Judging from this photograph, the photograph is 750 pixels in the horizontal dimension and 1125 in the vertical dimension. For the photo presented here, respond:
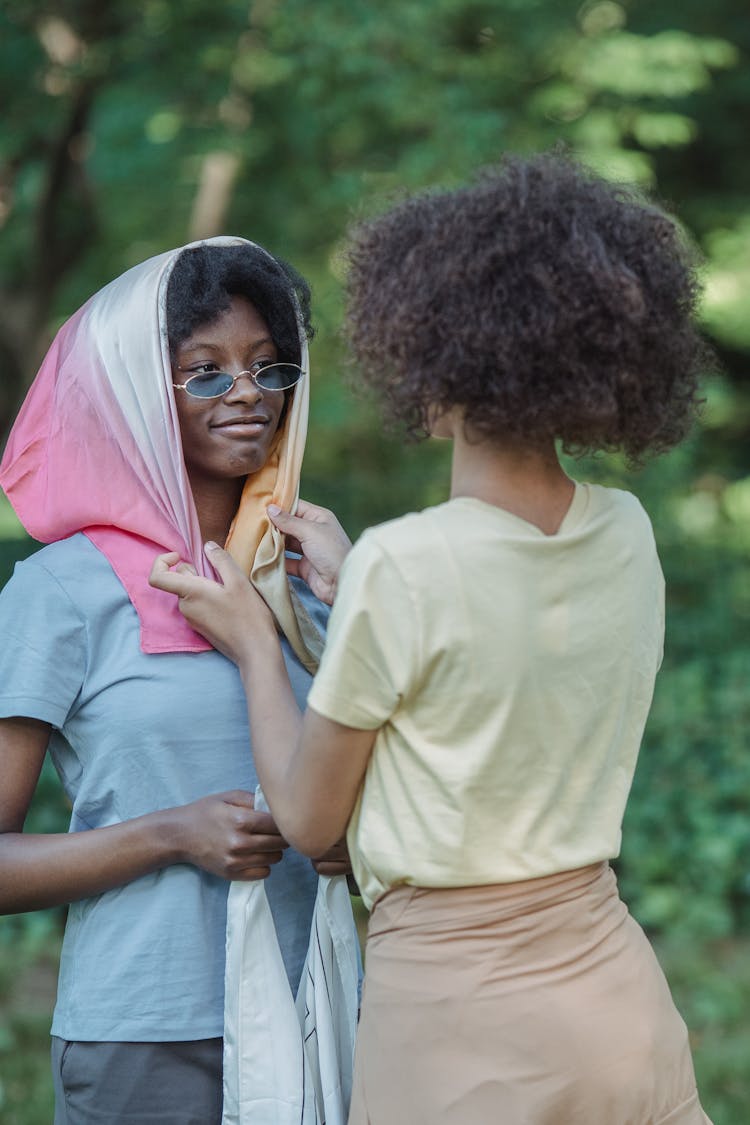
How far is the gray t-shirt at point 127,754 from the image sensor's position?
6.56 feet

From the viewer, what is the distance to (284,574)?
216 centimetres

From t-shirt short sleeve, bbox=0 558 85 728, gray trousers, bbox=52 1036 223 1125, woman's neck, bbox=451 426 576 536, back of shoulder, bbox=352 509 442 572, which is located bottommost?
gray trousers, bbox=52 1036 223 1125

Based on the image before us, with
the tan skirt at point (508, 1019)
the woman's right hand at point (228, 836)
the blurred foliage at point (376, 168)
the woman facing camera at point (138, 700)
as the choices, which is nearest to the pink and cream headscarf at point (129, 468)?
the woman facing camera at point (138, 700)

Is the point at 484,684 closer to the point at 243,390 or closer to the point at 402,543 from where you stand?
the point at 402,543

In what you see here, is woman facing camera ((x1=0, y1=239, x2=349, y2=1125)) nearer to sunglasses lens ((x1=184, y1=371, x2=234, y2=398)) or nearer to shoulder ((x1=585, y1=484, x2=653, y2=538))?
sunglasses lens ((x1=184, y1=371, x2=234, y2=398))

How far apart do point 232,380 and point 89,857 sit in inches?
31.2

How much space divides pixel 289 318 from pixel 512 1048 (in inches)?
49.2

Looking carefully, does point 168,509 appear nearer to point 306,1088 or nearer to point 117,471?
point 117,471

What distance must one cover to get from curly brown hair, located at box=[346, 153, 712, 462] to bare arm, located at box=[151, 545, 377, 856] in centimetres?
41

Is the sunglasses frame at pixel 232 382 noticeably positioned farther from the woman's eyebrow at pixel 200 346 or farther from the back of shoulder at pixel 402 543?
the back of shoulder at pixel 402 543

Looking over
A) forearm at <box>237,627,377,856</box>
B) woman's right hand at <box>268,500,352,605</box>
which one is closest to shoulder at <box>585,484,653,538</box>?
forearm at <box>237,627,377,856</box>

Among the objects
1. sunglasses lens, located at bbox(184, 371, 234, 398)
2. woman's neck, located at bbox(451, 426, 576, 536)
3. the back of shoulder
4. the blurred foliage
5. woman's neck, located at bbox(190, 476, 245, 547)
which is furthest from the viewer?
the blurred foliage

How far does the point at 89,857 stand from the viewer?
1986 millimetres

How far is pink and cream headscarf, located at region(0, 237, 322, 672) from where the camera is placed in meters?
2.12
